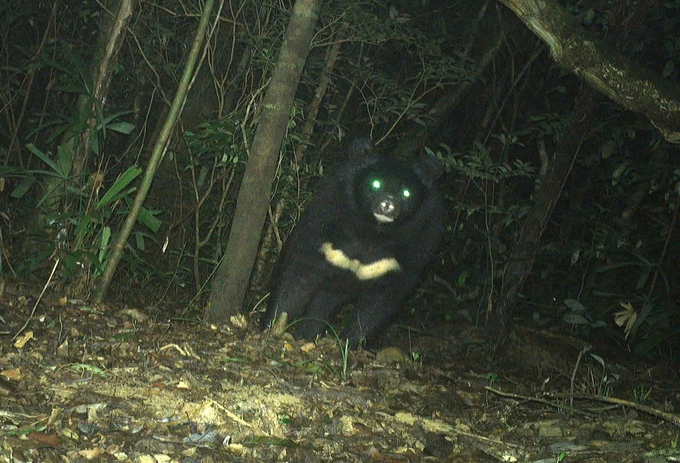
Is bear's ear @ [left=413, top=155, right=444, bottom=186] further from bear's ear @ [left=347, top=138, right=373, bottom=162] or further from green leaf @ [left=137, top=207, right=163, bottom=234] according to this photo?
green leaf @ [left=137, top=207, right=163, bottom=234]

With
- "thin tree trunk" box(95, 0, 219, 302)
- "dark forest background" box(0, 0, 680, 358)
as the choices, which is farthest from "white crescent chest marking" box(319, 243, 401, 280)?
"thin tree trunk" box(95, 0, 219, 302)

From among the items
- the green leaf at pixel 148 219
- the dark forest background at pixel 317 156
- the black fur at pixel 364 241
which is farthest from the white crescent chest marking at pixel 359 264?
Result: the green leaf at pixel 148 219

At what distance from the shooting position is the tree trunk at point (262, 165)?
479cm

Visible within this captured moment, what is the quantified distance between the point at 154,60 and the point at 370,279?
2253 mm

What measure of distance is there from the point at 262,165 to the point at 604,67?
2.22m

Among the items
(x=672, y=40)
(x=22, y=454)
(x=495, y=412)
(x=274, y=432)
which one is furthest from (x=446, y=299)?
(x=22, y=454)

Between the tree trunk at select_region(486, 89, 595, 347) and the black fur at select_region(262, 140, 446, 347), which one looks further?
the black fur at select_region(262, 140, 446, 347)

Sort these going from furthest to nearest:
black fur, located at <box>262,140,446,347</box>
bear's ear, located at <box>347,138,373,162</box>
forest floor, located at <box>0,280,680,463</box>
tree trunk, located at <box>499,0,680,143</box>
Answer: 1. bear's ear, located at <box>347,138,373,162</box>
2. black fur, located at <box>262,140,446,347</box>
3. tree trunk, located at <box>499,0,680,143</box>
4. forest floor, located at <box>0,280,680,463</box>

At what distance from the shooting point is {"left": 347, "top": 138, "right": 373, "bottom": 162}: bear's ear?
19.2ft

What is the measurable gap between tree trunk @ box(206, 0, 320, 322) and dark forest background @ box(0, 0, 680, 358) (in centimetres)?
44

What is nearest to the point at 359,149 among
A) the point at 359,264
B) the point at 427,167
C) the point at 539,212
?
the point at 427,167

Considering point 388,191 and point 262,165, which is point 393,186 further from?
point 262,165

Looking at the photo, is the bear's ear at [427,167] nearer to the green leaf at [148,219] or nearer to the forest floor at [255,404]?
the forest floor at [255,404]

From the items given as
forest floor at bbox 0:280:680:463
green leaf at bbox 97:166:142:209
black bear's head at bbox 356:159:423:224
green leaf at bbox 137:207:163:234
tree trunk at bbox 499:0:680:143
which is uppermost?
tree trunk at bbox 499:0:680:143
